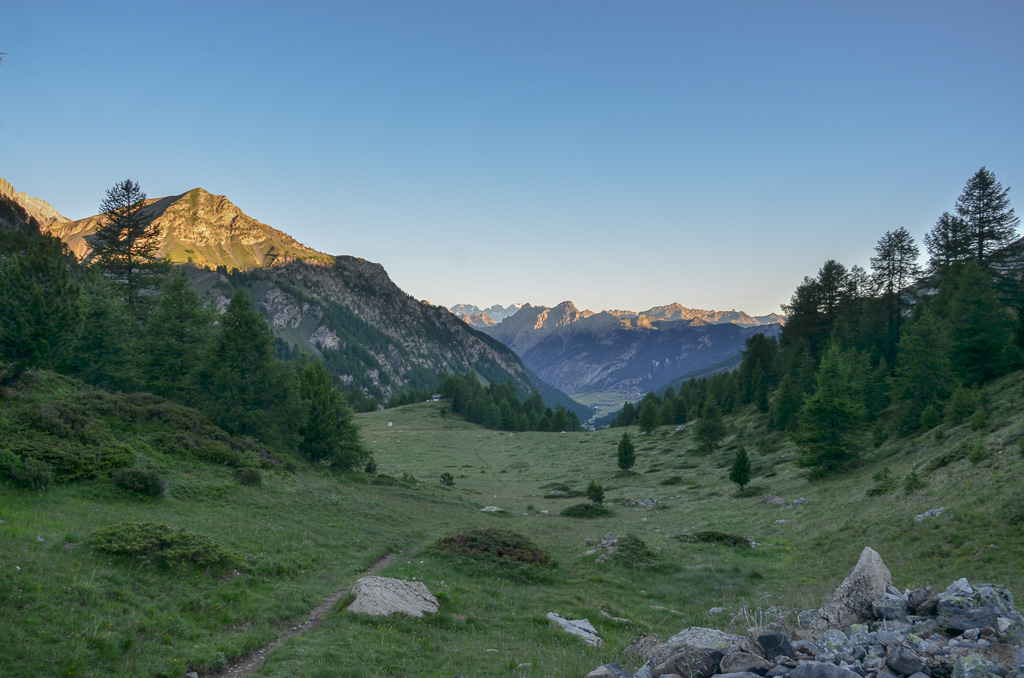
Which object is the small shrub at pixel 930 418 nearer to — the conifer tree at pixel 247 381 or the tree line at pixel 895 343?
the tree line at pixel 895 343

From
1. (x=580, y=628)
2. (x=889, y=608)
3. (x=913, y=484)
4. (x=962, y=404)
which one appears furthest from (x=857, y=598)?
(x=962, y=404)

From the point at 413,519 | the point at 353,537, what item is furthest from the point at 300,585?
the point at 413,519

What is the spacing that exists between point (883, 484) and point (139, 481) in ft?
138

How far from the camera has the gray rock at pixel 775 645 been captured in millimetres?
9844

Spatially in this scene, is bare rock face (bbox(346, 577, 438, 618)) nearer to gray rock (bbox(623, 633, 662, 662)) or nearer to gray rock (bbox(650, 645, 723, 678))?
gray rock (bbox(623, 633, 662, 662))

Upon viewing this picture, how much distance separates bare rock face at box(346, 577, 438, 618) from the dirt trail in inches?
32.5

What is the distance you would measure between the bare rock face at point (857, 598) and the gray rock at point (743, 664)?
419cm

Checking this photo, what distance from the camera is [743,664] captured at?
923 cm

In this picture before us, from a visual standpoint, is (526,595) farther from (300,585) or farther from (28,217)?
(28,217)

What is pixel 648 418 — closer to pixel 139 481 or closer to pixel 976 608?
pixel 139 481

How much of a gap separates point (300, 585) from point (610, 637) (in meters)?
10.8

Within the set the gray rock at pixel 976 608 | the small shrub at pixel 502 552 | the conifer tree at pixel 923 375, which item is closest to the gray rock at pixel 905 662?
the gray rock at pixel 976 608

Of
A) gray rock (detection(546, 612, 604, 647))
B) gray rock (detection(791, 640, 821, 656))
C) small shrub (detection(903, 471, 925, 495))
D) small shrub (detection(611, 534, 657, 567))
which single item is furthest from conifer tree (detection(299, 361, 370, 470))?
small shrub (detection(903, 471, 925, 495))

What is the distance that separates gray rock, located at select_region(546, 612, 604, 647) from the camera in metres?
14.4
